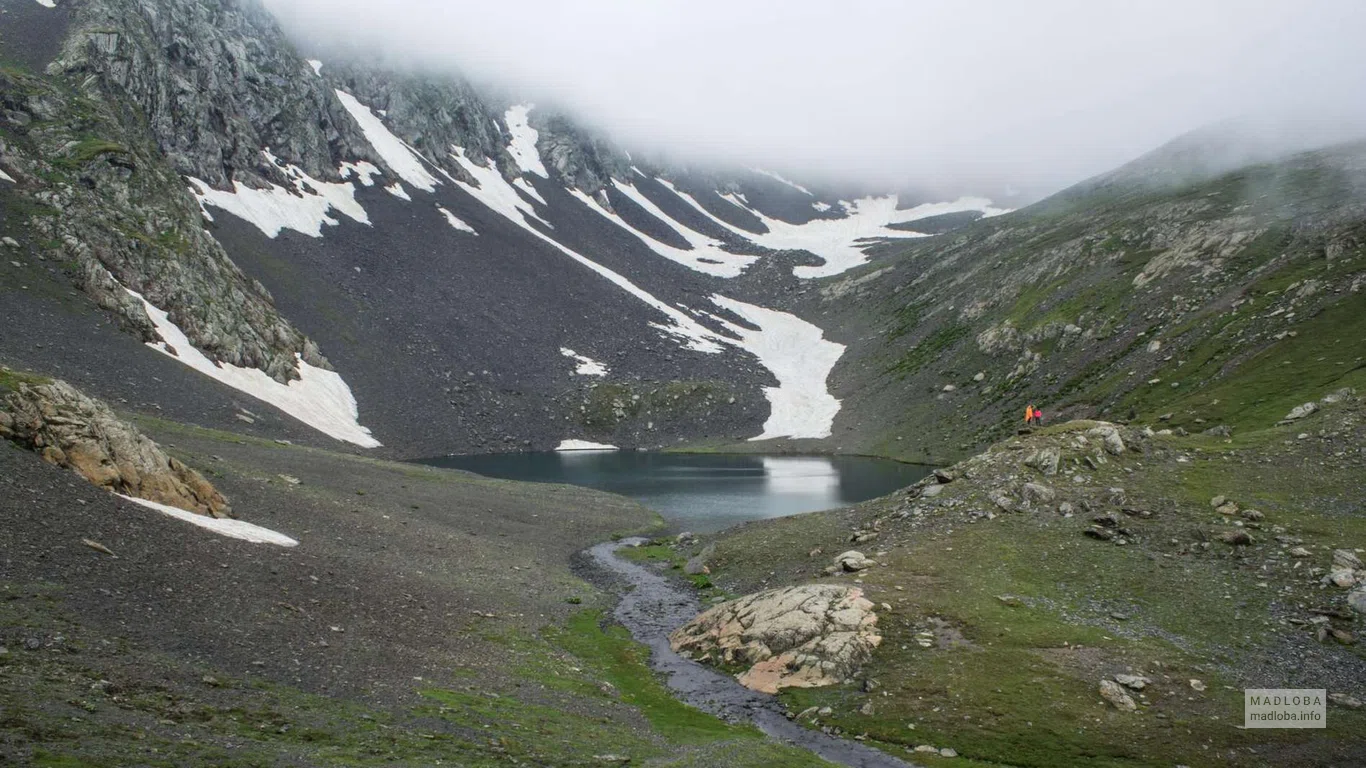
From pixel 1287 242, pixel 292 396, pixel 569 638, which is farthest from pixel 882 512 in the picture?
pixel 1287 242

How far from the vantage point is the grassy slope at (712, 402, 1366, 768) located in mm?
26719

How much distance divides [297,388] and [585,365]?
54.9 metres

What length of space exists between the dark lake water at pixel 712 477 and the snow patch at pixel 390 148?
297 ft

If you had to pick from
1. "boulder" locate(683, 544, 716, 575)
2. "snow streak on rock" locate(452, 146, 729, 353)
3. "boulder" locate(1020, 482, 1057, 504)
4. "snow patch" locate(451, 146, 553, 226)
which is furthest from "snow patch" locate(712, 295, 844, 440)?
"boulder" locate(1020, 482, 1057, 504)

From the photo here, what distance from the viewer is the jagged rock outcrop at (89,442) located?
31.6 meters

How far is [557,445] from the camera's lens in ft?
402

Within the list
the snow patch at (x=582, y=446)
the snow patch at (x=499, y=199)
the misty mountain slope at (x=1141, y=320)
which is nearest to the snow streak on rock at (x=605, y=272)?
the snow patch at (x=499, y=199)

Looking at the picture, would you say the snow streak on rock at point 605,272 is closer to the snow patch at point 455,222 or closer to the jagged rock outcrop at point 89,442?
the snow patch at point 455,222

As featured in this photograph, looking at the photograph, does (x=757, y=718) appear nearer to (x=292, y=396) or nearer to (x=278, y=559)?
(x=278, y=559)

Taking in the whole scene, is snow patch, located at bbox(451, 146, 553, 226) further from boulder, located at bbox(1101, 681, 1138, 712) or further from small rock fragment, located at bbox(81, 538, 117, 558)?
boulder, located at bbox(1101, 681, 1138, 712)

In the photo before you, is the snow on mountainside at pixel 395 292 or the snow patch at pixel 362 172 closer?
the snow on mountainside at pixel 395 292

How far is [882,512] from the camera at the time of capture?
5219 cm

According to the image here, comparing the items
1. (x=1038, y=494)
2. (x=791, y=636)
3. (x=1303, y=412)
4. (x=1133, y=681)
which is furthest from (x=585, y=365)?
(x=1133, y=681)

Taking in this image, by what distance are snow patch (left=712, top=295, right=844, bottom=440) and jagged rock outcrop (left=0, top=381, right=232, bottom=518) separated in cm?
10300
